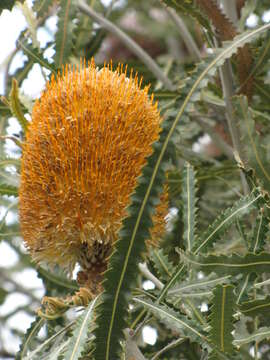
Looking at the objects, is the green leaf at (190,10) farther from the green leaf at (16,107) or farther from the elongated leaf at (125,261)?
the elongated leaf at (125,261)

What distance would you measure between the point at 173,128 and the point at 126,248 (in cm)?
22

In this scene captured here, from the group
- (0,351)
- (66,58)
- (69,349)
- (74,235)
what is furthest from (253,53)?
(0,351)

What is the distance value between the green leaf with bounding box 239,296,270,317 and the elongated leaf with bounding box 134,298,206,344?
0.09 meters

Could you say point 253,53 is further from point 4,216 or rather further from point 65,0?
point 4,216

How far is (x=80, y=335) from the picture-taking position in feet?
3.35

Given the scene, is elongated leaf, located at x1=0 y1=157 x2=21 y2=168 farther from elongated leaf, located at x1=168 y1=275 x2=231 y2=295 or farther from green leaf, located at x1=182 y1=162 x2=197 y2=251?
elongated leaf, located at x1=168 y1=275 x2=231 y2=295

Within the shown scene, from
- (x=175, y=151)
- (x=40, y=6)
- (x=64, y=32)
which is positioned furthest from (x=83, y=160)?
(x=40, y=6)

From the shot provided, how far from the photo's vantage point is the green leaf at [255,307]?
1076mm

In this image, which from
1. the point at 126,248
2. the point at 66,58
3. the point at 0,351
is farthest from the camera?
the point at 0,351

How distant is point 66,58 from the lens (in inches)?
60.7

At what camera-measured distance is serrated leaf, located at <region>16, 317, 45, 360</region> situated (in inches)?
50.8

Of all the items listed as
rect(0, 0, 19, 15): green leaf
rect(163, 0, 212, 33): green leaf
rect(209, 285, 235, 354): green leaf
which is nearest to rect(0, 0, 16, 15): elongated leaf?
rect(0, 0, 19, 15): green leaf

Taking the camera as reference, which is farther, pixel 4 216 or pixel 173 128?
pixel 4 216

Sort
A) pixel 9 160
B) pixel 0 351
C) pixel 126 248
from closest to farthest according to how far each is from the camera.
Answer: pixel 126 248, pixel 9 160, pixel 0 351
